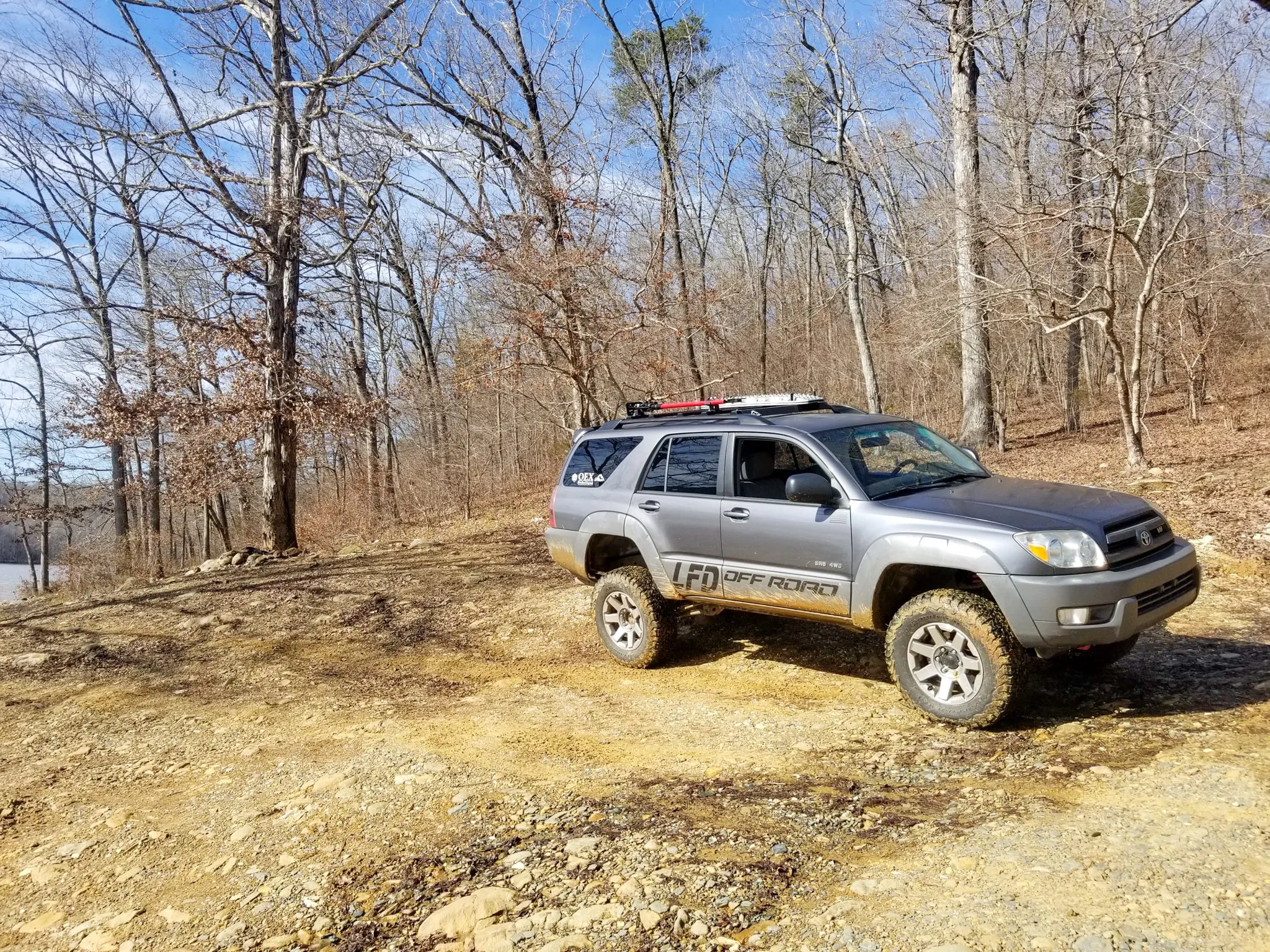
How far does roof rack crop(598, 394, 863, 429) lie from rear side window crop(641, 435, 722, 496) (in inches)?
8.5

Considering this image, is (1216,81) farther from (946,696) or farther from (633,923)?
(633,923)

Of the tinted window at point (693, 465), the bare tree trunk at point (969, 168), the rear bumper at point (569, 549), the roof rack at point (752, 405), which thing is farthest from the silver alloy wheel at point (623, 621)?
the bare tree trunk at point (969, 168)

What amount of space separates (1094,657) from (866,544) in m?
1.78

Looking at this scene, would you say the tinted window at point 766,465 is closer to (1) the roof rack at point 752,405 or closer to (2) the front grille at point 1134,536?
(1) the roof rack at point 752,405

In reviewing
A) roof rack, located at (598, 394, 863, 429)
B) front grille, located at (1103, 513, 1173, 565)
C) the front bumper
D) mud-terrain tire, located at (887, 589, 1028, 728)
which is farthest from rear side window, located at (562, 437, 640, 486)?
front grille, located at (1103, 513, 1173, 565)

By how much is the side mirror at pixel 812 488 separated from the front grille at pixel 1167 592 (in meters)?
1.74

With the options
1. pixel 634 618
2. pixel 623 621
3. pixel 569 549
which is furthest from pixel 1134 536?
pixel 569 549

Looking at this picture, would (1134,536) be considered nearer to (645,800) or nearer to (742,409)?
(742,409)

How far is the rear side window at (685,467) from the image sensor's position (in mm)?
5840

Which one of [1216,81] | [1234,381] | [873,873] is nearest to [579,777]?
[873,873]

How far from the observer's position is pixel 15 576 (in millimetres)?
36562

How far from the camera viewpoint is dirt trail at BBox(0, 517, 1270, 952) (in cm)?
287

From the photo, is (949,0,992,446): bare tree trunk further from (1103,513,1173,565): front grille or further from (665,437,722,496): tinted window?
(1103,513,1173,565): front grille

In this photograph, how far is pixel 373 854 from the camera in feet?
12.0
